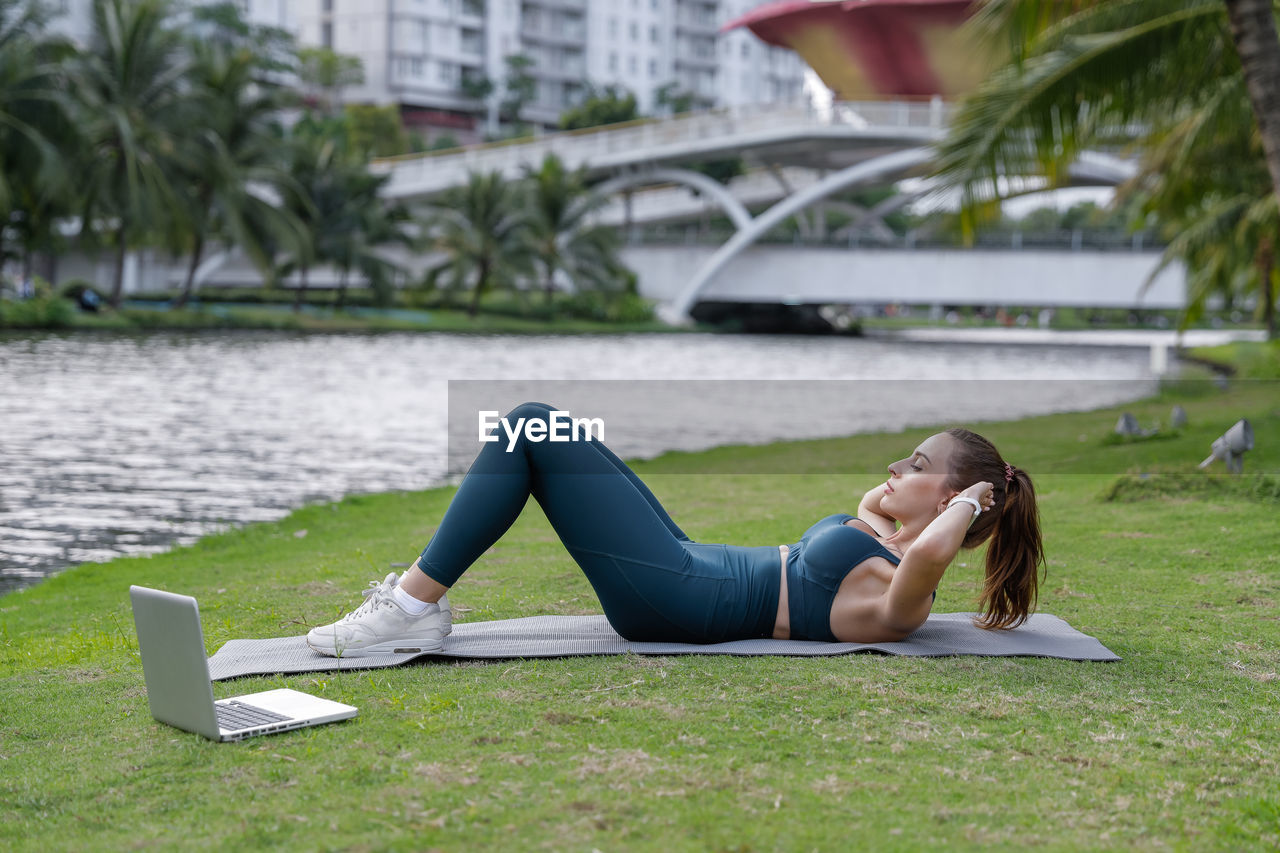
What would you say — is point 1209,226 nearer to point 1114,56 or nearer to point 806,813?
point 1114,56

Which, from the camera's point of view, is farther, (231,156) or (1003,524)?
(231,156)

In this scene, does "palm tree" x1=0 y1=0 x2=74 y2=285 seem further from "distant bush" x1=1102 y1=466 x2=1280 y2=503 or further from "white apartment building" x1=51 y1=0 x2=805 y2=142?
"white apartment building" x1=51 y1=0 x2=805 y2=142

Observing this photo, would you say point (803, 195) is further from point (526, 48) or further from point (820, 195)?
point (526, 48)

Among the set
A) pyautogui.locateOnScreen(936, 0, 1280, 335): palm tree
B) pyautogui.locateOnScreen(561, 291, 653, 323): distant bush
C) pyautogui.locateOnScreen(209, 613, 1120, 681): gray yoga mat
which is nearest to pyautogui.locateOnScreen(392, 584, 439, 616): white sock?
pyautogui.locateOnScreen(209, 613, 1120, 681): gray yoga mat

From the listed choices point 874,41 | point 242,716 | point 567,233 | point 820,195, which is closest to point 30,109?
point 567,233

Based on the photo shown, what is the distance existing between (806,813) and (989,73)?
7.93 m

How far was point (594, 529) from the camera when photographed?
3.52 m

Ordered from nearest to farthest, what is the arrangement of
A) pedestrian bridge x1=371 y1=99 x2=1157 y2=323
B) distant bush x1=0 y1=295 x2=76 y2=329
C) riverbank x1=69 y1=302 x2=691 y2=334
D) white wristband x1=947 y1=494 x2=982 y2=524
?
white wristband x1=947 y1=494 x2=982 y2=524 → distant bush x1=0 y1=295 x2=76 y2=329 → riverbank x1=69 y1=302 x2=691 y2=334 → pedestrian bridge x1=371 y1=99 x2=1157 y2=323

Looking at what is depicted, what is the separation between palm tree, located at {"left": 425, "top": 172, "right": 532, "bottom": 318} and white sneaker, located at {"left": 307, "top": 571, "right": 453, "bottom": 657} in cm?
3729

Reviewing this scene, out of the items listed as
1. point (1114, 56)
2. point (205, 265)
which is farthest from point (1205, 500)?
point (205, 265)

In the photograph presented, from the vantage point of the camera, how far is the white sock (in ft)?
11.7

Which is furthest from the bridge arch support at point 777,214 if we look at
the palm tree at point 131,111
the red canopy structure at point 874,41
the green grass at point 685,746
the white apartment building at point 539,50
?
the green grass at point 685,746

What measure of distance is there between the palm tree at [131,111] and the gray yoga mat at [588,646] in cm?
2704

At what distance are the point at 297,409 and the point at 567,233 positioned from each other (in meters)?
30.0
